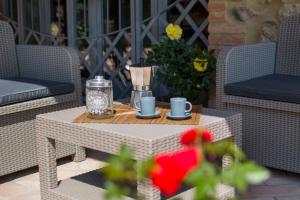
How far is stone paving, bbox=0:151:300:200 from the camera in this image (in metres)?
2.56

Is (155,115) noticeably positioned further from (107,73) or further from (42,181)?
(107,73)

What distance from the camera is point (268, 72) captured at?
3277mm

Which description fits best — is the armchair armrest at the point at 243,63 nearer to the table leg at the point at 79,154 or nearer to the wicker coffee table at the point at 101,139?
the wicker coffee table at the point at 101,139

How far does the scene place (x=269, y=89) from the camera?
275 cm

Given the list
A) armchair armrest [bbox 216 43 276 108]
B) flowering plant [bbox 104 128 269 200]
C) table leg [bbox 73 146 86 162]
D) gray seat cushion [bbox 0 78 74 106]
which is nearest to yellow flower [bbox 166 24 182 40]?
armchair armrest [bbox 216 43 276 108]

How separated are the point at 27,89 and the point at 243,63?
1243mm

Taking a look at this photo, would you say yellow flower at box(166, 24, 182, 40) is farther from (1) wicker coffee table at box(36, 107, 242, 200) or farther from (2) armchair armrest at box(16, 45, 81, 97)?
(1) wicker coffee table at box(36, 107, 242, 200)

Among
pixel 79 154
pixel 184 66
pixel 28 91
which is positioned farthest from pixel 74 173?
pixel 184 66

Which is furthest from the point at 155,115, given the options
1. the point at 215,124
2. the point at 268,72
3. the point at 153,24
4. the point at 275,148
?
the point at 153,24

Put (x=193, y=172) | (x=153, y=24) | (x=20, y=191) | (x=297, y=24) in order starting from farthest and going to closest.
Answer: (x=153, y=24), (x=297, y=24), (x=20, y=191), (x=193, y=172)

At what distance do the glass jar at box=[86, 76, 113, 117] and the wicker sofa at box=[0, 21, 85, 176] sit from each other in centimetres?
62

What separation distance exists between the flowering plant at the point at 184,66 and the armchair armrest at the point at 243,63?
37 cm

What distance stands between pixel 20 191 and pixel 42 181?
14.3 inches

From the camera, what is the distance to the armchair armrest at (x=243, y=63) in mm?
2928
